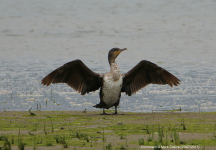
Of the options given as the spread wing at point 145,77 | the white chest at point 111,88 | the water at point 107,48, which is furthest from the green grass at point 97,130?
the water at point 107,48

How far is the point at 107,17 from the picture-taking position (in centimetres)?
3406

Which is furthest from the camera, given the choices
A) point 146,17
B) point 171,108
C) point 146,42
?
point 146,17

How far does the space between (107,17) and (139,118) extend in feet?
85.0

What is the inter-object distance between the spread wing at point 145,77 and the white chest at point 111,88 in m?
0.57

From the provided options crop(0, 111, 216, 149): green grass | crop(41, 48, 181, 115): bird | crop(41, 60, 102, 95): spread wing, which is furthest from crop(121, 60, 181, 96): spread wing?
crop(0, 111, 216, 149): green grass

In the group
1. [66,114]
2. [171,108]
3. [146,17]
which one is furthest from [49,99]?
[146,17]

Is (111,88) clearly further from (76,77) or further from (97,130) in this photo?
(97,130)

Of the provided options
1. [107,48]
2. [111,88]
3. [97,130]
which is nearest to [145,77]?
[111,88]

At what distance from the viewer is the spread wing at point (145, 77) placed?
33.8 ft

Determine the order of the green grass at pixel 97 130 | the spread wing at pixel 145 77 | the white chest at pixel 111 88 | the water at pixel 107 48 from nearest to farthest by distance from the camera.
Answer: the green grass at pixel 97 130 → the white chest at pixel 111 88 → the spread wing at pixel 145 77 → the water at pixel 107 48

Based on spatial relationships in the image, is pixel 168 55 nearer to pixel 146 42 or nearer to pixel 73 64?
pixel 146 42

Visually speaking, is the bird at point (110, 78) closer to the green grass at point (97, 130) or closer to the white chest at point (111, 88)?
the white chest at point (111, 88)

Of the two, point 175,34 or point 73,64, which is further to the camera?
point 175,34

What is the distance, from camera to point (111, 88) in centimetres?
984
